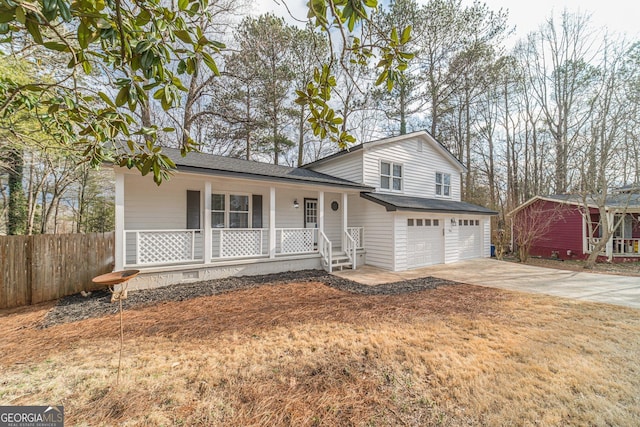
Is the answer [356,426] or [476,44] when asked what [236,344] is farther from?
[476,44]

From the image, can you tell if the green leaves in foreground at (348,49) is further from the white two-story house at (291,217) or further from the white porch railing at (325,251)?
the white porch railing at (325,251)

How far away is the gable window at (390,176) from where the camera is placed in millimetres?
11070

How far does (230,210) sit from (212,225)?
2.57ft

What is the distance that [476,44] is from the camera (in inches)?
548

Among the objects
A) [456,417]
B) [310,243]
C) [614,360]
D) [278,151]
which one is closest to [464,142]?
[278,151]

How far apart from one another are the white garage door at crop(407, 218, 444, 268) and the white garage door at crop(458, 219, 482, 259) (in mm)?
1649

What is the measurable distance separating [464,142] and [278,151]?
14209mm

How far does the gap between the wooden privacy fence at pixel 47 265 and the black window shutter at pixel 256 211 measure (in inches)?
163

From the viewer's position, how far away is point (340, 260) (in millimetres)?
9344

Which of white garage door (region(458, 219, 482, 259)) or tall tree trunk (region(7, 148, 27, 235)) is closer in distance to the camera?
tall tree trunk (region(7, 148, 27, 235))

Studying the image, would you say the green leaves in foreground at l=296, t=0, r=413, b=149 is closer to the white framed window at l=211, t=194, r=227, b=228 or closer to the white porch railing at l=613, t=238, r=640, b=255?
the white framed window at l=211, t=194, r=227, b=228

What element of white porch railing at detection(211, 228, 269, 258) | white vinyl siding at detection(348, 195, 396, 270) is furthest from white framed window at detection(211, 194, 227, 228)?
white vinyl siding at detection(348, 195, 396, 270)

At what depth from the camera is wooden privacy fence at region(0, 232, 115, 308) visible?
17.5 ft

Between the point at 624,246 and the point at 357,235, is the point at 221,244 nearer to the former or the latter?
the point at 357,235
